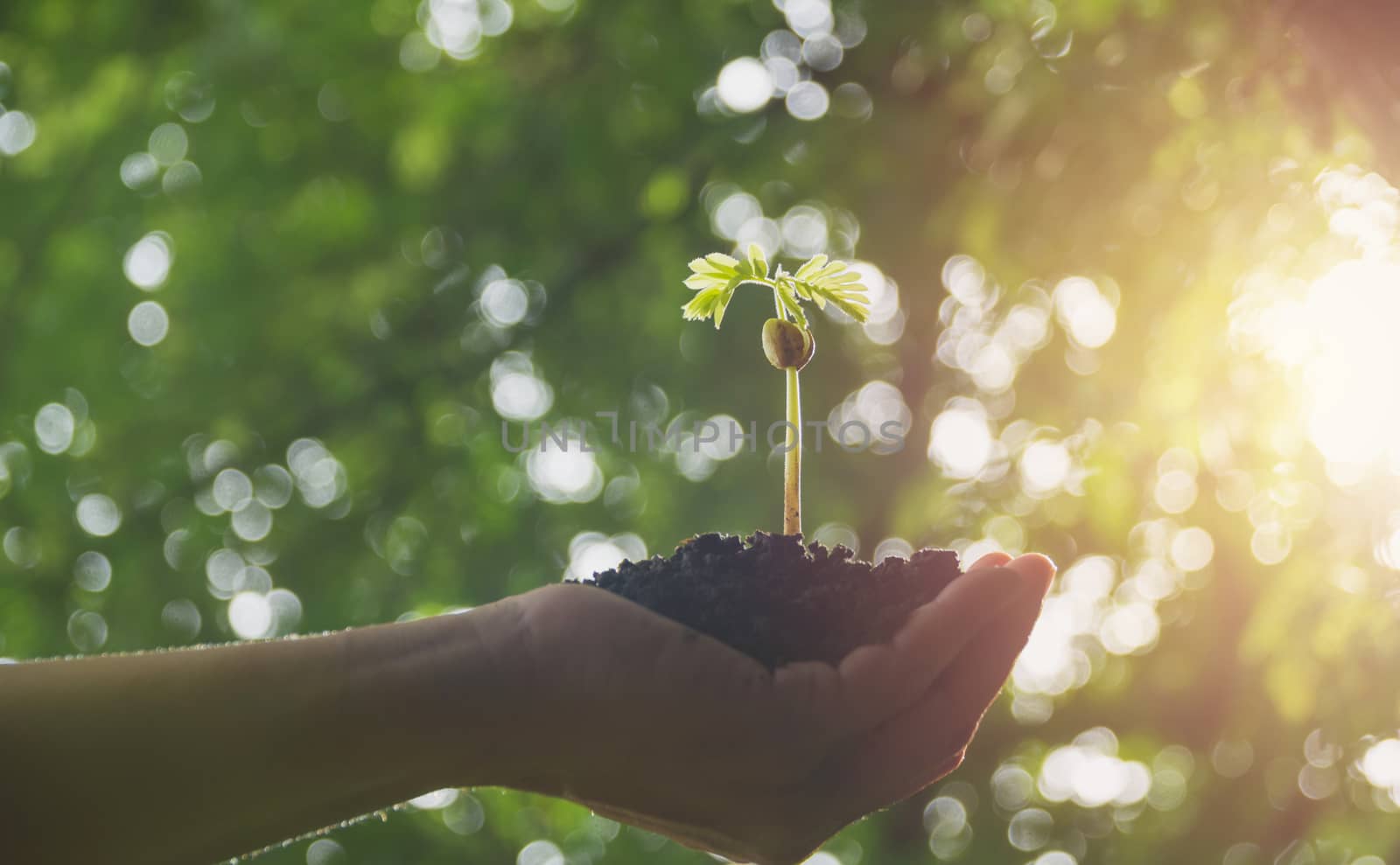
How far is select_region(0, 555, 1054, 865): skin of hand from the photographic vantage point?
118 cm

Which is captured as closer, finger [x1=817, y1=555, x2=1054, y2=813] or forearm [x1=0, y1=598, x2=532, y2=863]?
forearm [x1=0, y1=598, x2=532, y2=863]

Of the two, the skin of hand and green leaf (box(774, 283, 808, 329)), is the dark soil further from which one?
green leaf (box(774, 283, 808, 329))

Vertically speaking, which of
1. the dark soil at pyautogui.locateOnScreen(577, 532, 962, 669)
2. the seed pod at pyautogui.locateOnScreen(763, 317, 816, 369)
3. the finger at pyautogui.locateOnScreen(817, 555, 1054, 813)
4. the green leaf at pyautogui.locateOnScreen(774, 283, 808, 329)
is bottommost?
the finger at pyautogui.locateOnScreen(817, 555, 1054, 813)

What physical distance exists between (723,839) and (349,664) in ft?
1.97

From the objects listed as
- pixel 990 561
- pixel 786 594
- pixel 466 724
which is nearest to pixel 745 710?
pixel 786 594

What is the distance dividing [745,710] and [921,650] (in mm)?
252

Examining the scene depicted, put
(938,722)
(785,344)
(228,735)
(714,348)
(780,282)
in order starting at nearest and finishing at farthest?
(228,735)
(938,722)
(785,344)
(780,282)
(714,348)

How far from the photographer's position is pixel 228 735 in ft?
3.91

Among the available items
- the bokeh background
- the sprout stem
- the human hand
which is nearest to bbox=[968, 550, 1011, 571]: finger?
the human hand

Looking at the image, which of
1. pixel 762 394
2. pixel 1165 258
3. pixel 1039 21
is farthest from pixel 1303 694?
A: pixel 762 394

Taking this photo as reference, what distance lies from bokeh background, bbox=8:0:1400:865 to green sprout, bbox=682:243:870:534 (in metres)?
1.59

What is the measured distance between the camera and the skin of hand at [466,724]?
1.18m

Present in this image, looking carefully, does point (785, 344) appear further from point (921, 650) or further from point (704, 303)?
point (921, 650)

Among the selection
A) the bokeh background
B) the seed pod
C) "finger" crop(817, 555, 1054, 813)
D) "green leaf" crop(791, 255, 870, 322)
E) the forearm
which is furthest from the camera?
the bokeh background
